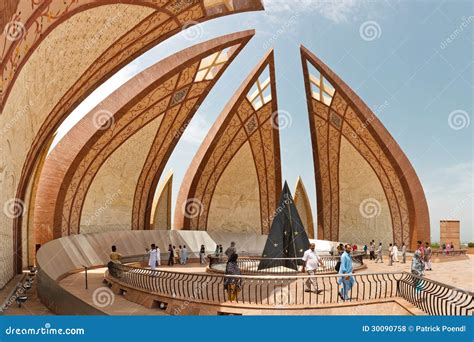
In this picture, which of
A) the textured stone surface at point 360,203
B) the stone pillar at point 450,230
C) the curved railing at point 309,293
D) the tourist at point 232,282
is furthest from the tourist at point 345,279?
the stone pillar at point 450,230

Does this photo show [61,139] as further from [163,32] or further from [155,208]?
[155,208]

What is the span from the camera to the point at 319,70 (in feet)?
42.5

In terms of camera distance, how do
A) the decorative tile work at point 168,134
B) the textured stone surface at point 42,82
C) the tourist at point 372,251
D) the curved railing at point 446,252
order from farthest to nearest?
the tourist at point 372,251, the curved railing at point 446,252, the decorative tile work at point 168,134, the textured stone surface at point 42,82

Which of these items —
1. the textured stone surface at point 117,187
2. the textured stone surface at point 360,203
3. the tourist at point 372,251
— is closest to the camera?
the textured stone surface at point 117,187

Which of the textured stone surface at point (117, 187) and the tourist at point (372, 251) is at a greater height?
the textured stone surface at point (117, 187)

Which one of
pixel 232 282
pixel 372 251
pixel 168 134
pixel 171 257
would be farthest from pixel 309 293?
pixel 168 134

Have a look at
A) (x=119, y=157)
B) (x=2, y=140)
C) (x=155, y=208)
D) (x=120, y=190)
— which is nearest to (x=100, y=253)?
(x=120, y=190)

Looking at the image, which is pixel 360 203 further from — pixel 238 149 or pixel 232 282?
pixel 232 282

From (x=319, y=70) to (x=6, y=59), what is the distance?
10833 millimetres

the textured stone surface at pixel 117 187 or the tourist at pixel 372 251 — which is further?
the tourist at pixel 372 251

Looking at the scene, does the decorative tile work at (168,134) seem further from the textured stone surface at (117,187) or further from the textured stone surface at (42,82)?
the textured stone surface at (42,82)

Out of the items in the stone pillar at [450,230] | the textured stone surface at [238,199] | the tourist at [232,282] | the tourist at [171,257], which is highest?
the textured stone surface at [238,199]

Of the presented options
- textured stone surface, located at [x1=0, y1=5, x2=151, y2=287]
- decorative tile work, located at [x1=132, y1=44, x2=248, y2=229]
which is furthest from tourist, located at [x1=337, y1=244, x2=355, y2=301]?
decorative tile work, located at [x1=132, y1=44, x2=248, y2=229]

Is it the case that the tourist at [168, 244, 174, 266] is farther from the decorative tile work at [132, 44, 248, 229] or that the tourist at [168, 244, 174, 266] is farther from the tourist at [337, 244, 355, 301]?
the tourist at [337, 244, 355, 301]
